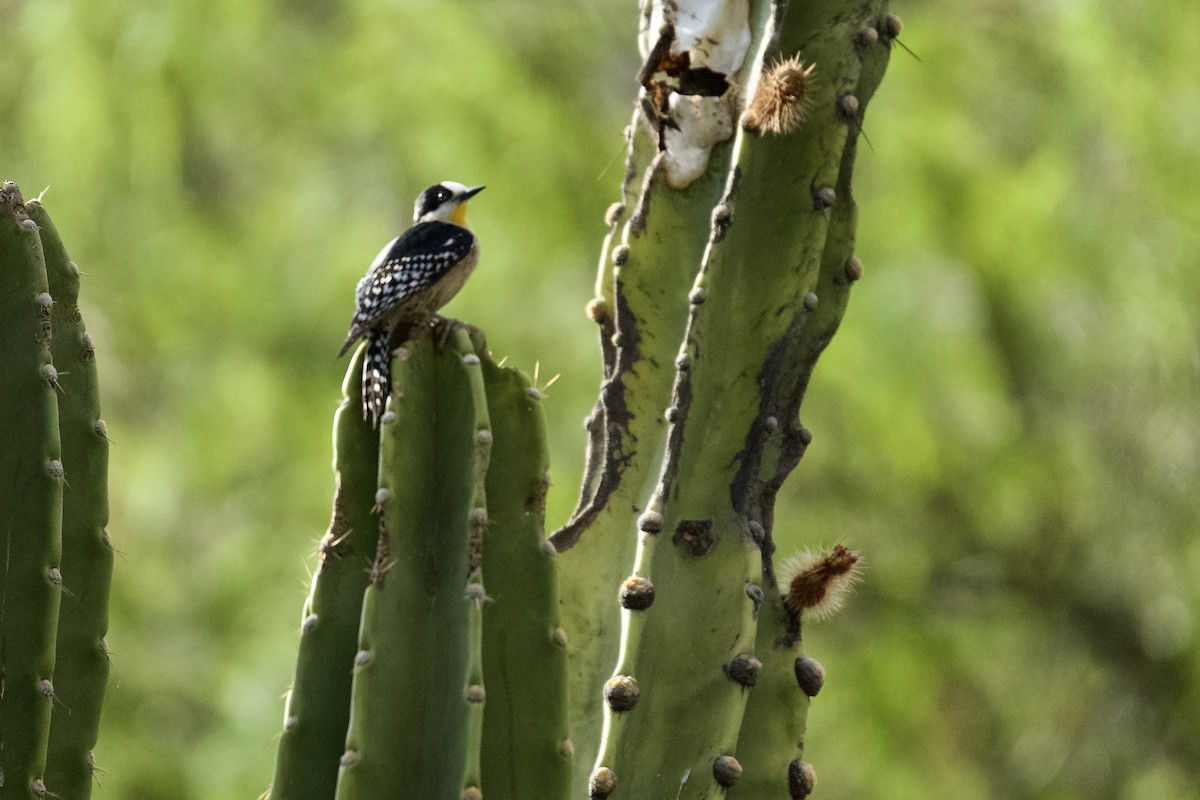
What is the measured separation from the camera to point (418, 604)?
2484 mm

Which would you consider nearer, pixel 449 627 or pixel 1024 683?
pixel 449 627

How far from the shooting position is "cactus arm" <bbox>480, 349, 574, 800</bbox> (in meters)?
2.48

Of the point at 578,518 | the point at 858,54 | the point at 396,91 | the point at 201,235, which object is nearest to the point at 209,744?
the point at 201,235

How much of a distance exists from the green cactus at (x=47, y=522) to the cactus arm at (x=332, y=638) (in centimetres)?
38

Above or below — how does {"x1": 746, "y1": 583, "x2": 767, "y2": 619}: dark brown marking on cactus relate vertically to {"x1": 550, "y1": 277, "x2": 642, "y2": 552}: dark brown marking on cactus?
below

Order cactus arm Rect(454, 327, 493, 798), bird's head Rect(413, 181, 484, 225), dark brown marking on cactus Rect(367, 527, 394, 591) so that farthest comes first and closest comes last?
bird's head Rect(413, 181, 484, 225), dark brown marking on cactus Rect(367, 527, 394, 591), cactus arm Rect(454, 327, 493, 798)

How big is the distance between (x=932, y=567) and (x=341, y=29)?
4.33 m

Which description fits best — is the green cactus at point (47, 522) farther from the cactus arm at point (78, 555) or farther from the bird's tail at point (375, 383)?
the bird's tail at point (375, 383)

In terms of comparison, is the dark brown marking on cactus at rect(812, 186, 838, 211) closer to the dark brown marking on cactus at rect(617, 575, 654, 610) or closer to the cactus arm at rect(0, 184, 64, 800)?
the dark brown marking on cactus at rect(617, 575, 654, 610)

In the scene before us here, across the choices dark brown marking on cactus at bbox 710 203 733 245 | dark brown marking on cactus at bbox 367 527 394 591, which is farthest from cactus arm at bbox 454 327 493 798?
dark brown marking on cactus at bbox 710 203 733 245

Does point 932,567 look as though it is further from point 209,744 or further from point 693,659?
point 693,659

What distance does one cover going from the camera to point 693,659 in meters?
2.65

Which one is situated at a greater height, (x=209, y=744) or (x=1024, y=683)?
(x=1024, y=683)

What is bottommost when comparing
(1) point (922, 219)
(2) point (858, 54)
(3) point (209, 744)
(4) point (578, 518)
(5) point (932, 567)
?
(4) point (578, 518)
